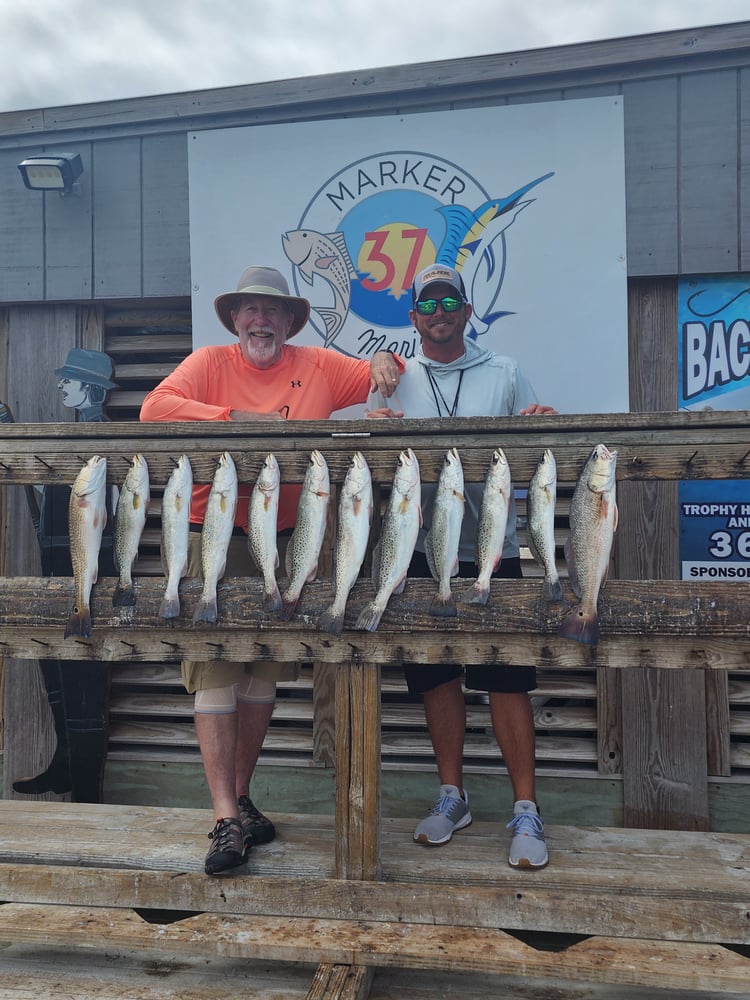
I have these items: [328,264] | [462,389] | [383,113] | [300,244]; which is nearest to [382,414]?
[462,389]

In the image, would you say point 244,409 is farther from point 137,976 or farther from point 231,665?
point 137,976

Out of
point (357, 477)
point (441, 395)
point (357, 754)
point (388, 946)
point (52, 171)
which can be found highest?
point (52, 171)

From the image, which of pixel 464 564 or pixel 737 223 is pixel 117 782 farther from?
pixel 737 223

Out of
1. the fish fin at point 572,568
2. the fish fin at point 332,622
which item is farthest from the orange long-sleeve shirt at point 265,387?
the fish fin at point 572,568

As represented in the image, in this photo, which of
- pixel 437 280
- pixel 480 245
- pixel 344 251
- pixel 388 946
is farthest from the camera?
pixel 344 251

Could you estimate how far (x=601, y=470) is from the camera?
8.02ft

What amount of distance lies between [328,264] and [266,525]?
6.30 ft

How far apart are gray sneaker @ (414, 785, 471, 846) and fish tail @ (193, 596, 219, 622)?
1.15 m

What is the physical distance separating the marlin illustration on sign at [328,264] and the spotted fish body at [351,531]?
1.58 m

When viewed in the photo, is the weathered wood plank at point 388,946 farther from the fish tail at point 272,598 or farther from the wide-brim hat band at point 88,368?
the wide-brim hat band at point 88,368

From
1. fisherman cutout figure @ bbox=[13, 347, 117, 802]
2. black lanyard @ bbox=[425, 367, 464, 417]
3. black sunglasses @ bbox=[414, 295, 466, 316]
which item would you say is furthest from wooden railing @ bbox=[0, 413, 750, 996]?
fisherman cutout figure @ bbox=[13, 347, 117, 802]

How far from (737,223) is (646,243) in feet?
1.45

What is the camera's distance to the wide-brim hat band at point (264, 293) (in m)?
3.17

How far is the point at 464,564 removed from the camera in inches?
118
